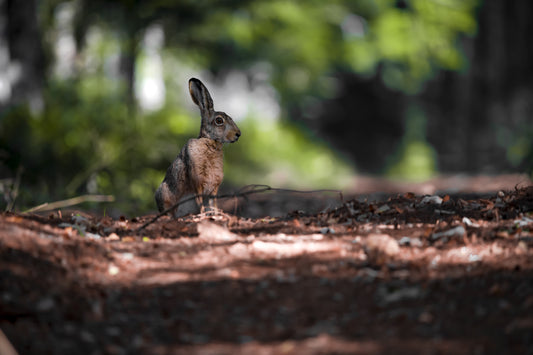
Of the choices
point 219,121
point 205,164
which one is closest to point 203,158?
point 205,164

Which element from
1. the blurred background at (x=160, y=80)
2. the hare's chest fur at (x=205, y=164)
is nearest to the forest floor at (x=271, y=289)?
the hare's chest fur at (x=205, y=164)

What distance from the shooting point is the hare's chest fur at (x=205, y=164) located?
529 centimetres

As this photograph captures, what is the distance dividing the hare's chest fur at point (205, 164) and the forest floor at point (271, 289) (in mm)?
747

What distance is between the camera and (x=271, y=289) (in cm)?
326

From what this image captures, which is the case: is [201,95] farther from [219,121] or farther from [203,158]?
[203,158]

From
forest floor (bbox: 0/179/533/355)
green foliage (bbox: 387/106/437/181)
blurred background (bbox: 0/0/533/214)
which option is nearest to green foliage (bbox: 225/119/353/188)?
blurred background (bbox: 0/0/533/214)

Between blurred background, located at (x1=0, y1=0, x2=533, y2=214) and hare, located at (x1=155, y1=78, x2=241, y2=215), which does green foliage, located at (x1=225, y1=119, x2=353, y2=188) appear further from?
hare, located at (x1=155, y1=78, x2=241, y2=215)

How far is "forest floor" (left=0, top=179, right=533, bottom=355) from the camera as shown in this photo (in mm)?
2691

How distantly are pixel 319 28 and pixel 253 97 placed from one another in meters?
9.49

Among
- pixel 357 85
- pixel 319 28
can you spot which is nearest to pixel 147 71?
pixel 357 85

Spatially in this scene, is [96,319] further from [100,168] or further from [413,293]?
[100,168]

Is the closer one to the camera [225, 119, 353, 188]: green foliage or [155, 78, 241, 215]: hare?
[155, 78, 241, 215]: hare

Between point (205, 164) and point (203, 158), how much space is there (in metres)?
0.06

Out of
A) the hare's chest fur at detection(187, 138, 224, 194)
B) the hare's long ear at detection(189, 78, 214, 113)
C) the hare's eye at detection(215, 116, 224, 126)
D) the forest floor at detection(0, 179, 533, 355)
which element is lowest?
the forest floor at detection(0, 179, 533, 355)
